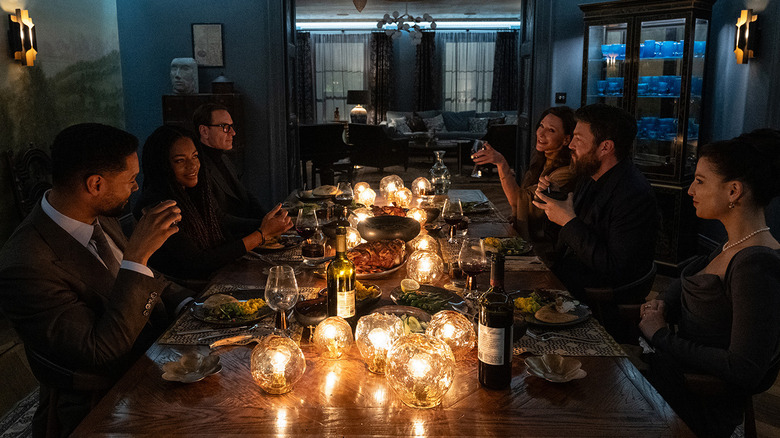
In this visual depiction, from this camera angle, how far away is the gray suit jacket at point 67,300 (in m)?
1.59

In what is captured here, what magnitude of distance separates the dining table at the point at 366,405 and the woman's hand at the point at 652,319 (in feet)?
1.33

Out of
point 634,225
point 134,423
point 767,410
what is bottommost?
point 767,410

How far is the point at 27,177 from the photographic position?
4.26 metres

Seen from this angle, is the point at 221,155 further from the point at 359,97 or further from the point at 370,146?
the point at 359,97

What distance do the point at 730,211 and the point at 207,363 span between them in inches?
57.4

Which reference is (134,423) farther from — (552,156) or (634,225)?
(552,156)

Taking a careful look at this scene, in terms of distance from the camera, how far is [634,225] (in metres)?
2.50

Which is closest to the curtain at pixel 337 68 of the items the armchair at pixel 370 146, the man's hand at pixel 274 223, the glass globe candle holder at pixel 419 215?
the armchair at pixel 370 146

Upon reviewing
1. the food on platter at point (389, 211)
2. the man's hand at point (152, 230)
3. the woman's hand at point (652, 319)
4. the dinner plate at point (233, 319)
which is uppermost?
the man's hand at point (152, 230)

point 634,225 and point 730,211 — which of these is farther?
point 634,225

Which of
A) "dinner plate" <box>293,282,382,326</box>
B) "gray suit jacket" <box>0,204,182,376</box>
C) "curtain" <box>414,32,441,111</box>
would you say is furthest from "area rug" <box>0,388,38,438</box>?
"curtain" <box>414,32,441,111</box>

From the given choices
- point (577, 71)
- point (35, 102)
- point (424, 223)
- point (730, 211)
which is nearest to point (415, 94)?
point (577, 71)

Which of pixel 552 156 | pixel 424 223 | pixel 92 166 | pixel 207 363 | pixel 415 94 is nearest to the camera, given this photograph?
pixel 207 363

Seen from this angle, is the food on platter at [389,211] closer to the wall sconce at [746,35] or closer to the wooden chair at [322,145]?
the wall sconce at [746,35]
